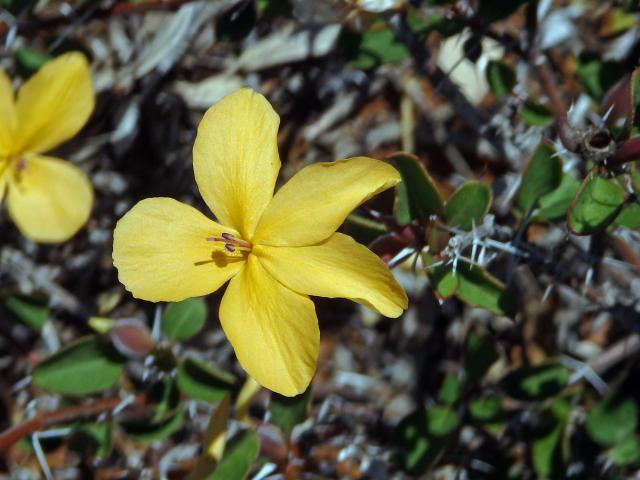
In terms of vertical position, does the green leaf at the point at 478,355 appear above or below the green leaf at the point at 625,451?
above

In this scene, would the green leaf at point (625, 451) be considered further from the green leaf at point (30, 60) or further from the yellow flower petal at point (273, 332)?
the green leaf at point (30, 60)

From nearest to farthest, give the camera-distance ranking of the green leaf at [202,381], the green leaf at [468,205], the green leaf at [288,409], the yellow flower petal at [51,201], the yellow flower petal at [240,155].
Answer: the yellow flower petal at [240,155]
the green leaf at [468,205]
the green leaf at [288,409]
the green leaf at [202,381]
the yellow flower petal at [51,201]

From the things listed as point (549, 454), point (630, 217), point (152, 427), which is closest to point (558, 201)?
point (630, 217)

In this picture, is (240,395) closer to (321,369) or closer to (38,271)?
(321,369)

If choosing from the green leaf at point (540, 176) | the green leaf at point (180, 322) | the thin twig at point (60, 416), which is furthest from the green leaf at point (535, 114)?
the thin twig at point (60, 416)

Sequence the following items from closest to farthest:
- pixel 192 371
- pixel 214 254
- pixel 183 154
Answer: pixel 214 254 → pixel 192 371 → pixel 183 154

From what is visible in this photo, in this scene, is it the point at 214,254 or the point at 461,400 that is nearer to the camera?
the point at 214,254

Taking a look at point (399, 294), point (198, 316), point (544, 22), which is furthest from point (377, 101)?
point (399, 294)
